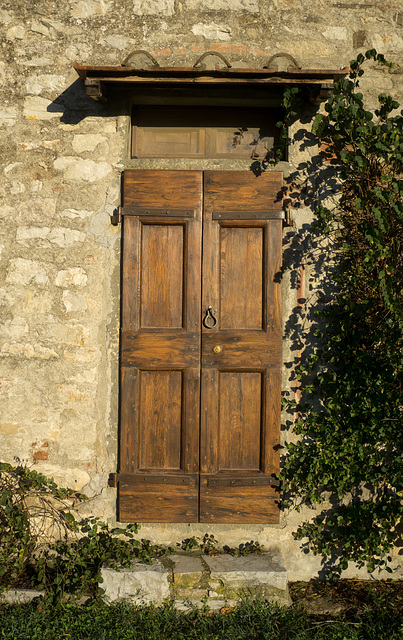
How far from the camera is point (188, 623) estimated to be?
117 inches

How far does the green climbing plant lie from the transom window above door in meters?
0.42

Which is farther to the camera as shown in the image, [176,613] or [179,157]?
[179,157]

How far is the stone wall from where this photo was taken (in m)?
3.46

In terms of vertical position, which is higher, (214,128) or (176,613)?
(214,128)

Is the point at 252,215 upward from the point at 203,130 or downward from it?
downward

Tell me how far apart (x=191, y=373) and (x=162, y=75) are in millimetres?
1958

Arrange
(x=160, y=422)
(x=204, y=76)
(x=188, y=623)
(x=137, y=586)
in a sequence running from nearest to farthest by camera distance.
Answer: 1. (x=188, y=623)
2. (x=137, y=586)
3. (x=204, y=76)
4. (x=160, y=422)

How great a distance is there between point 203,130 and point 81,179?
938 mm

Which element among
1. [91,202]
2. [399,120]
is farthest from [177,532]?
[399,120]

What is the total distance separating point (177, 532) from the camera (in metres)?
3.44

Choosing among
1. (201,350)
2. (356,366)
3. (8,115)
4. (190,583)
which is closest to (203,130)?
(8,115)

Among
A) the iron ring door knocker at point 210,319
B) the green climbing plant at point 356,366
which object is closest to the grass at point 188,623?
the green climbing plant at point 356,366

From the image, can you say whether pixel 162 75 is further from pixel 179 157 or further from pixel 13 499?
pixel 13 499

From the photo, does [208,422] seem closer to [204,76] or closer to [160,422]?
[160,422]
